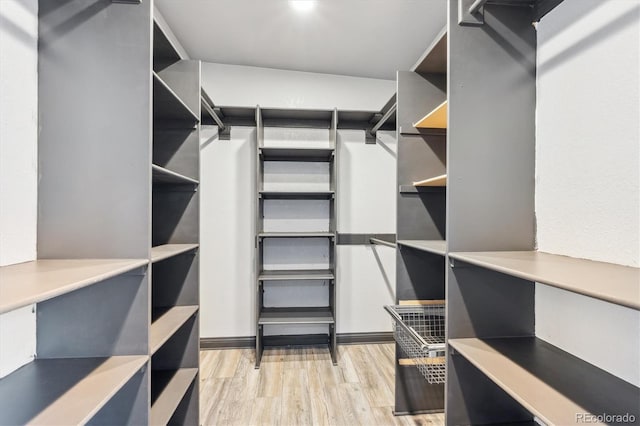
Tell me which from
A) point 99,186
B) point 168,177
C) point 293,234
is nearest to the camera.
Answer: point 99,186

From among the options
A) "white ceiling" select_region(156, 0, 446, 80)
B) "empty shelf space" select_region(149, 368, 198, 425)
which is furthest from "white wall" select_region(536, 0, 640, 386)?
"empty shelf space" select_region(149, 368, 198, 425)

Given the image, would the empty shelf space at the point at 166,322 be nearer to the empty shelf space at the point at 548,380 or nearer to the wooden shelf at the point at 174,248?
the wooden shelf at the point at 174,248

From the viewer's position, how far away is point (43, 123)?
1.08m

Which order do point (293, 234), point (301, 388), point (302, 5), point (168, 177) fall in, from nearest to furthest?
point (168, 177) → point (302, 5) → point (301, 388) → point (293, 234)

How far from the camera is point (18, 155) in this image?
39.6 inches

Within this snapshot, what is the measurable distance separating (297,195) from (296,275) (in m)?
0.72

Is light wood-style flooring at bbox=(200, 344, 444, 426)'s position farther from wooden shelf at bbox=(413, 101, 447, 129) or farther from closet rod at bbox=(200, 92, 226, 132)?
closet rod at bbox=(200, 92, 226, 132)

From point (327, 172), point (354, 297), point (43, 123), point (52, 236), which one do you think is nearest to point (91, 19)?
point (43, 123)

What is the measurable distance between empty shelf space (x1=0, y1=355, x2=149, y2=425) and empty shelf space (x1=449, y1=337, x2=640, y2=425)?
1178 millimetres

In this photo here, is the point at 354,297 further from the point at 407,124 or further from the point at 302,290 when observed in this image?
the point at 407,124

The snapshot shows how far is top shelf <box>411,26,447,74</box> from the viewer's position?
62.0 inches

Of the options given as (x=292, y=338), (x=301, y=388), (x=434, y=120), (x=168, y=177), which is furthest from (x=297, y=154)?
(x=301, y=388)

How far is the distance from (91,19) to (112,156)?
1.66ft

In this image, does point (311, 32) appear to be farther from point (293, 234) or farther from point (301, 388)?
point (301, 388)
